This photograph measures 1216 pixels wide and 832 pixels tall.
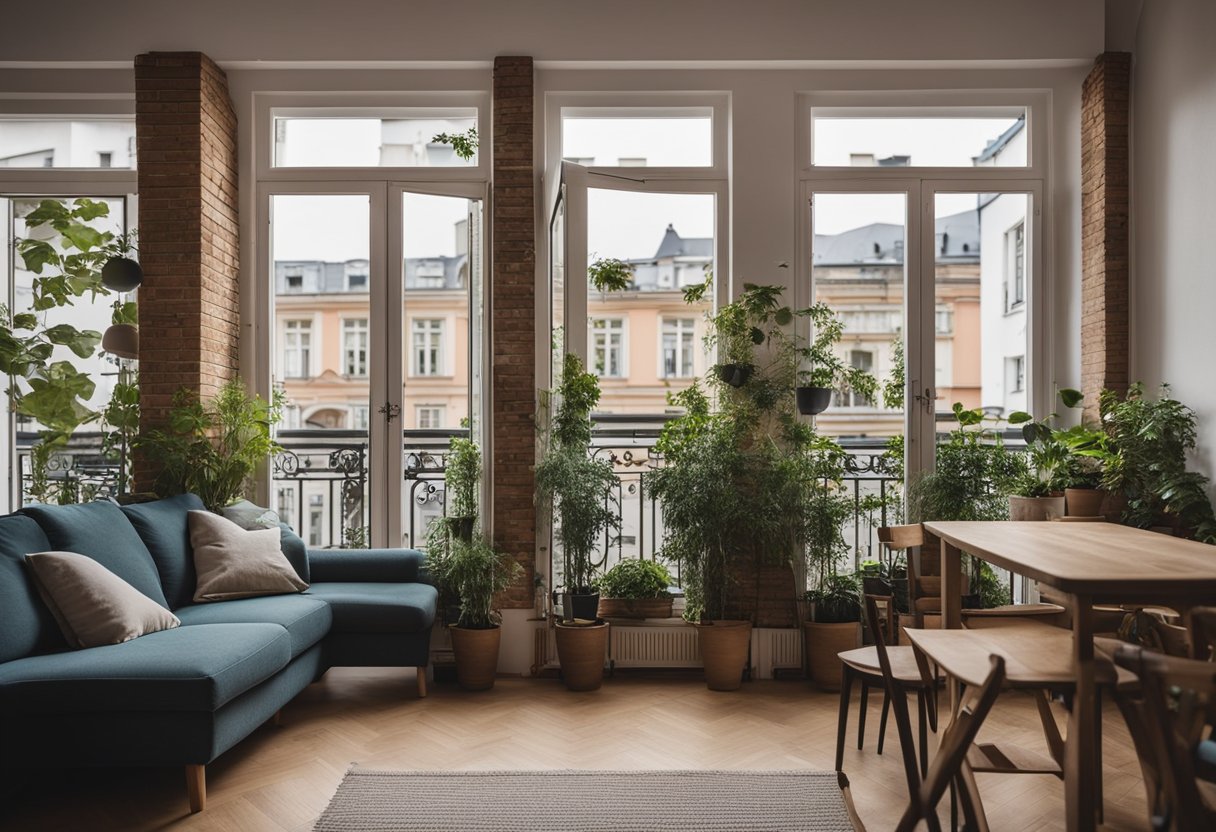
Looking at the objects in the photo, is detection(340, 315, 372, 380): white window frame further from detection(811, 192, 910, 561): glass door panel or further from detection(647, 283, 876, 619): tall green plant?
detection(811, 192, 910, 561): glass door panel

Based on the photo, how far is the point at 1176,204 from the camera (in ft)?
15.4

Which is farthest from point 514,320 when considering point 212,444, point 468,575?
point 212,444

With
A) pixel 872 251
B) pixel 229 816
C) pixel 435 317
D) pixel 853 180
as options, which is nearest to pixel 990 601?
pixel 872 251

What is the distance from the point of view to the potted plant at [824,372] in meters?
5.05

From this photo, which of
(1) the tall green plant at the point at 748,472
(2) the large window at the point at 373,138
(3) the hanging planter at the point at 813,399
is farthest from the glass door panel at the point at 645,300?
(2) the large window at the point at 373,138

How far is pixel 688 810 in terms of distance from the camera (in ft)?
10.3

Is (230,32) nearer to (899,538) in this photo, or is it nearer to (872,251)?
(872,251)

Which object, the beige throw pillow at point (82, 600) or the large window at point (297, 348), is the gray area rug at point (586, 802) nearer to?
the beige throw pillow at point (82, 600)

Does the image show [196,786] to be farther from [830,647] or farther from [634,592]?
[830,647]

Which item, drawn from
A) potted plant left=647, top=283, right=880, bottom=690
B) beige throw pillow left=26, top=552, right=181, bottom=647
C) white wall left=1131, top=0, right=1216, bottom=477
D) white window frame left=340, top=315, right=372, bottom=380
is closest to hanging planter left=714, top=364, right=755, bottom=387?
potted plant left=647, top=283, right=880, bottom=690

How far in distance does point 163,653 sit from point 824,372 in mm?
3708

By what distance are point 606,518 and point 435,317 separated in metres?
1.71

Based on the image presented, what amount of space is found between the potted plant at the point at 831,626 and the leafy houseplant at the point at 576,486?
125cm

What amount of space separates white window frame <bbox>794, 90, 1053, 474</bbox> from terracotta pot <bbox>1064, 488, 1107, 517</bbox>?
0.86 metres
